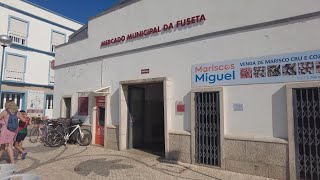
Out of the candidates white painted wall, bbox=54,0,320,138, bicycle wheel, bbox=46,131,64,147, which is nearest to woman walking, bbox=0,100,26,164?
bicycle wheel, bbox=46,131,64,147

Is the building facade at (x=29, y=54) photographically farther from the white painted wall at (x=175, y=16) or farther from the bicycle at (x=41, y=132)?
the white painted wall at (x=175, y=16)

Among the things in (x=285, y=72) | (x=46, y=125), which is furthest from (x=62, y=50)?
(x=285, y=72)

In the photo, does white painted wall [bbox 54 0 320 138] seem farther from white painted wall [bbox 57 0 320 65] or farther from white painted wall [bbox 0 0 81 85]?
white painted wall [bbox 0 0 81 85]

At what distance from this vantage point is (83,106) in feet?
39.3

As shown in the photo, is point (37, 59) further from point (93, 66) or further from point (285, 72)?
point (285, 72)

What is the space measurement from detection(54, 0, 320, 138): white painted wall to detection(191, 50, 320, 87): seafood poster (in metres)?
0.15

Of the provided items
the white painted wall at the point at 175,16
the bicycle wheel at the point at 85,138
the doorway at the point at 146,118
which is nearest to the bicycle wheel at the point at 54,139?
the bicycle wheel at the point at 85,138

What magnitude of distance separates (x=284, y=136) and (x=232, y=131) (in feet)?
4.36

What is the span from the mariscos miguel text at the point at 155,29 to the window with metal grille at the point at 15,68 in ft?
46.5

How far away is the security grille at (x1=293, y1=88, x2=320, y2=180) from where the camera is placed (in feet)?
18.8

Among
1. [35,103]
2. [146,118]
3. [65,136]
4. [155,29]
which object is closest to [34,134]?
[65,136]

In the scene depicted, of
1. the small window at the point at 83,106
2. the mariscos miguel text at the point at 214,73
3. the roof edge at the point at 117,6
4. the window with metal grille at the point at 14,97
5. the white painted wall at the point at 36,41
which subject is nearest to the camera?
the mariscos miguel text at the point at 214,73

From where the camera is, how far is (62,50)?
13578 mm

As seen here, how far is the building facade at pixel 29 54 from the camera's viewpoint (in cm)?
2136
